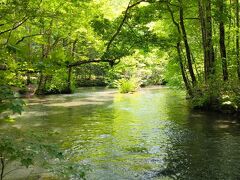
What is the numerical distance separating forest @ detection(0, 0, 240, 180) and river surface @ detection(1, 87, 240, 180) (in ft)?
1.56

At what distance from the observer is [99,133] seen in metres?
11.0

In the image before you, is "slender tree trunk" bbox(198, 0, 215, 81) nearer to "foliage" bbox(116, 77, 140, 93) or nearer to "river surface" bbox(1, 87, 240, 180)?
"river surface" bbox(1, 87, 240, 180)

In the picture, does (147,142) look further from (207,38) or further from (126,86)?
(126,86)

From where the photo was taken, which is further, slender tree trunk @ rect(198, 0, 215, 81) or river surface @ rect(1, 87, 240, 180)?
slender tree trunk @ rect(198, 0, 215, 81)

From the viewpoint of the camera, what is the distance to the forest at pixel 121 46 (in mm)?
4148

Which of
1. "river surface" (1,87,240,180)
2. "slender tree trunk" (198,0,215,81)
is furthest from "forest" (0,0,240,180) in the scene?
"river surface" (1,87,240,180)

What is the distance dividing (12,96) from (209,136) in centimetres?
809

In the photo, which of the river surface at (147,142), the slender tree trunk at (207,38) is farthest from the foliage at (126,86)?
the slender tree trunk at (207,38)

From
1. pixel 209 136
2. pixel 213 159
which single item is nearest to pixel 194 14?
pixel 209 136

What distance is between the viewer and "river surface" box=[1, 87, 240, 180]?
22.9 ft

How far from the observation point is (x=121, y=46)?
8.60 meters

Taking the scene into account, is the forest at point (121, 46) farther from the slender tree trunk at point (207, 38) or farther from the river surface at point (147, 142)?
the river surface at point (147, 142)

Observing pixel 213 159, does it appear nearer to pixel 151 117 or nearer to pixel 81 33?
pixel 151 117

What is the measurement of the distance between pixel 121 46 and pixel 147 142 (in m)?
2.87
